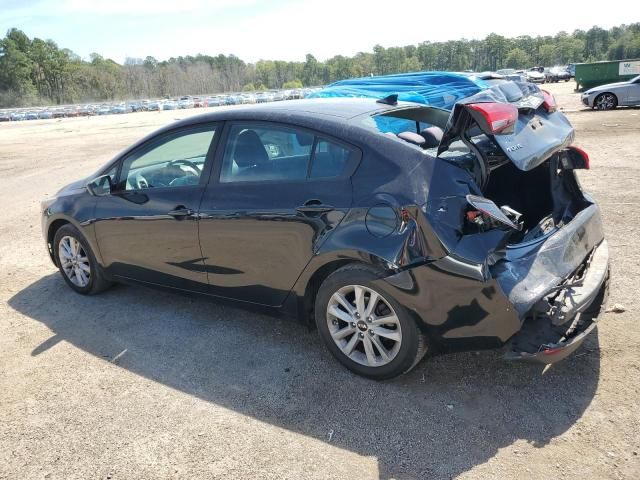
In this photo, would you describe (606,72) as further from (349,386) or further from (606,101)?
(349,386)

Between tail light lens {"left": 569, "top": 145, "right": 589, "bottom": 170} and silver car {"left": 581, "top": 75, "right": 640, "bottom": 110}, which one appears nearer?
tail light lens {"left": 569, "top": 145, "right": 589, "bottom": 170}

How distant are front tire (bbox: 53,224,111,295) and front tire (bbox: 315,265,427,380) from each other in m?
2.52

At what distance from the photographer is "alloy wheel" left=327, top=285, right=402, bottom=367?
10.4 ft

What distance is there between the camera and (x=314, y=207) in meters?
3.33

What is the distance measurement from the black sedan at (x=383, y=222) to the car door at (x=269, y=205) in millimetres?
10

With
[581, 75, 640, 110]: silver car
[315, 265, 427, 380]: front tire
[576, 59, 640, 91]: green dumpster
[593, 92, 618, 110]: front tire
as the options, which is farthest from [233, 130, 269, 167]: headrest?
[576, 59, 640, 91]: green dumpster

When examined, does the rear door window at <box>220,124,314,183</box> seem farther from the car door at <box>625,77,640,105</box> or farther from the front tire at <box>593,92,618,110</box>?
the front tire at <box>593,92,618,110</box>

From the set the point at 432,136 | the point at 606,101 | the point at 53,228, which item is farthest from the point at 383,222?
the point at 606,101

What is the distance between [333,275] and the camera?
3295 millimetres

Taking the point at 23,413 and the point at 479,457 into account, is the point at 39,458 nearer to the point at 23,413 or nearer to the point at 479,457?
the point at 23,413

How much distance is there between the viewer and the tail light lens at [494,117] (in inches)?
118

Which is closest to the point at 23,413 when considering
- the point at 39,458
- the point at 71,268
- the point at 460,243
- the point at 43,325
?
the point at 39,458

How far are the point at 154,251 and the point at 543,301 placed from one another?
293 centimetres

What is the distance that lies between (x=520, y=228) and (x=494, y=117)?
2.29ft
